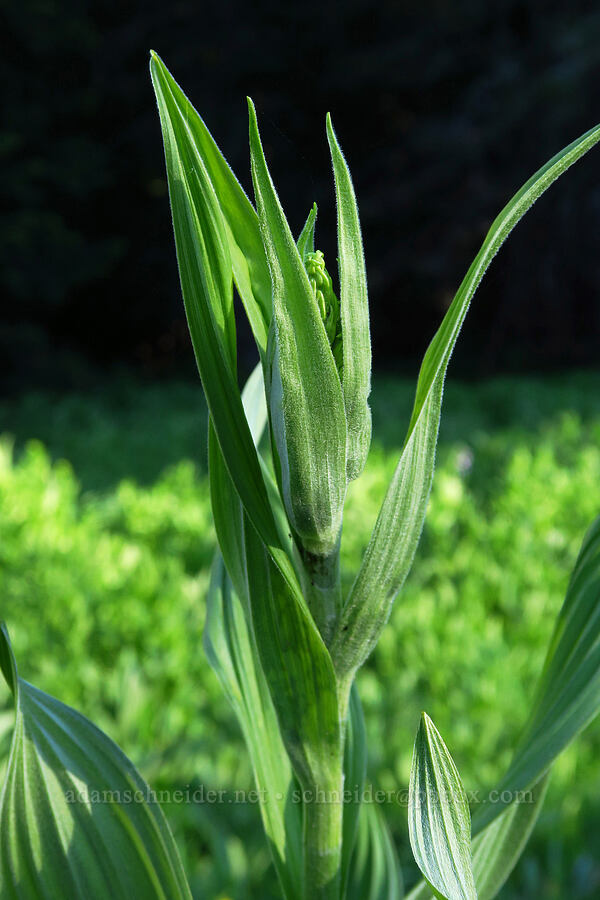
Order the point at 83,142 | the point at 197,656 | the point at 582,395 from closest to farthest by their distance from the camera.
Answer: the point at 197,656, the point at 582,395, the point at 83,142

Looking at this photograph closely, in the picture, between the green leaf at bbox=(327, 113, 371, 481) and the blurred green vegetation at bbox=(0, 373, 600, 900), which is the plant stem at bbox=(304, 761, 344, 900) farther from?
the blurred green vegetation at bbox=(0, 373, 600, 900)

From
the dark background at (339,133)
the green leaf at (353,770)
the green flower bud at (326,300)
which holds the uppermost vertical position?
the dark background at (339,133)

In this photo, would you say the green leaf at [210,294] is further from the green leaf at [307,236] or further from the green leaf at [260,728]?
the green leaf at [260,728]

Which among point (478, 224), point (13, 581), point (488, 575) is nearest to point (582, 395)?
point (478, 224)

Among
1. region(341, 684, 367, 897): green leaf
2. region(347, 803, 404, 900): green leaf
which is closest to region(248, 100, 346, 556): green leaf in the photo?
region(341, 684, 367, 897): green leaf

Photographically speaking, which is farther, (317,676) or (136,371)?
(136,371)

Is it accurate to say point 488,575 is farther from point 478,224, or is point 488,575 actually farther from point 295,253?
point 478,224

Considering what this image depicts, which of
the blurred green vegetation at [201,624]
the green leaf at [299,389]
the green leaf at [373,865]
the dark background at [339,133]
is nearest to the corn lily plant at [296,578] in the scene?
the green leaf at [299,389]
